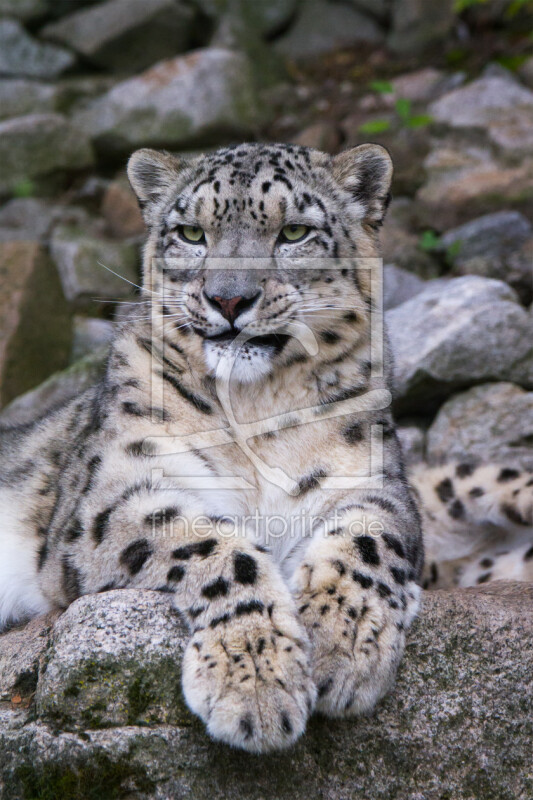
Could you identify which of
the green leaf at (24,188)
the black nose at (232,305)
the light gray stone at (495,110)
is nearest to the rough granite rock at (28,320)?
the green leaf at (24,188)

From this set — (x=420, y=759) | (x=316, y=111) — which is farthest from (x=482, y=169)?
(x=420, y=759)

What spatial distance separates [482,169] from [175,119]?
117 inches

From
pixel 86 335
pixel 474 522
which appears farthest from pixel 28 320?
pixel 474 522

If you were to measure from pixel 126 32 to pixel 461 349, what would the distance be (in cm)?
616

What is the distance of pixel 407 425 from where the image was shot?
536 cm

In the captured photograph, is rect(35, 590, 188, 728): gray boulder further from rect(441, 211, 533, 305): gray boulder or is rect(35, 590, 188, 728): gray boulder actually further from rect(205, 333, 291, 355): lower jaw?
rect(441, 211, 533, 305): gray boulder

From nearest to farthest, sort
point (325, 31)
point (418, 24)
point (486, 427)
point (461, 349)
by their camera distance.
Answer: point (486, 427) < point (461, 349) < point (418, 24) < point (325, 31)

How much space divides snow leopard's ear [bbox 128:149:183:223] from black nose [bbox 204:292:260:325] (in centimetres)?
86

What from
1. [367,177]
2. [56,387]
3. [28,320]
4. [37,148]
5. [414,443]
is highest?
[37,148]

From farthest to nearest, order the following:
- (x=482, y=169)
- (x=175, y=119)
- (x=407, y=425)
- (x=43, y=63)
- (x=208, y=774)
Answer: (x=43, y=63)
(x=175, y=119)
(x=482, y=169)
(x=407, y=425)
(x=208, y=774)

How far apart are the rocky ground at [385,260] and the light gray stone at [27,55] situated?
2 cm

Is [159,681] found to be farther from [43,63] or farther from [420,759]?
[43,63]

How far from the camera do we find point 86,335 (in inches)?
264

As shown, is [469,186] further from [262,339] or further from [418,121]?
[262,339]
